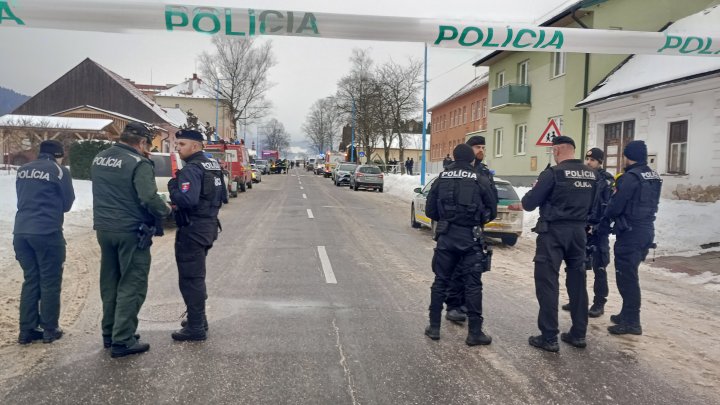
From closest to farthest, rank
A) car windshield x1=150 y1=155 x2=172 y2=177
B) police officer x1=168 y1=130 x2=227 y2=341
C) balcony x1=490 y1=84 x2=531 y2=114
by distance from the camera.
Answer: police officer x1=168 y1=130 x2=227 y2=341, car windshield x1=150 y1=155 x2=172 y2=177, balcony x1=490 y1=84 x2=531 y2=114

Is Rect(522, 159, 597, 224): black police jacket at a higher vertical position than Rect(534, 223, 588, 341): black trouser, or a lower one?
higher

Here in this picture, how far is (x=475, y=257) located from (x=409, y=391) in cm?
162

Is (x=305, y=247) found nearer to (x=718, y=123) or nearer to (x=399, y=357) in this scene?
(x=399, y=357)

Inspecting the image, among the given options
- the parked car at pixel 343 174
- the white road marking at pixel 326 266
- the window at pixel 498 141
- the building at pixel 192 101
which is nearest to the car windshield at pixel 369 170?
the parked car at pixel 343 174

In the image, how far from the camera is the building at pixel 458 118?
1736 inches

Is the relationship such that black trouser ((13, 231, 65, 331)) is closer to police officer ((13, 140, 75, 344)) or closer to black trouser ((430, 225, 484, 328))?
police officer ((13, 140, 75, 344))

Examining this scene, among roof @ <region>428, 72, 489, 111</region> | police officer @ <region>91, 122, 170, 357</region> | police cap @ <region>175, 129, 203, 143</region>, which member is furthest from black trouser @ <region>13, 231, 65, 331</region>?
roof @ <region>428, 72, 489, 111</region>

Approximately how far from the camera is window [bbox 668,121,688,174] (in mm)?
16234

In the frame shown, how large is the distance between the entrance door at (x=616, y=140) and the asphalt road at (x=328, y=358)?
13.9 m

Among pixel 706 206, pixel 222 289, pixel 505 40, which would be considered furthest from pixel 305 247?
pixel 706 206

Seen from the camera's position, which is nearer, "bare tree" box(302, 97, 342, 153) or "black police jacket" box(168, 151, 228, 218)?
"black police jacket" box(168, 151, 228, 218)

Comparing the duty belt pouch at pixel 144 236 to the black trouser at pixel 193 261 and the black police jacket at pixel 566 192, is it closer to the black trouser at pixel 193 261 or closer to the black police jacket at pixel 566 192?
the black trouser at pixel 193 261

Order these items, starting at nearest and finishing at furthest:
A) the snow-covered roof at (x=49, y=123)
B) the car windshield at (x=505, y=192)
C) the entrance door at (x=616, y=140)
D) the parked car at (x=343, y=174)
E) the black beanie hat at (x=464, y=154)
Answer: the black beanie hat at (x=464, y=154) → the car windshield at (x=505, y=192) → the entrance door at (x=616, y=140) → the snow-covered roof at (x=49, y=123) → the parked car at (x=343, y=174)

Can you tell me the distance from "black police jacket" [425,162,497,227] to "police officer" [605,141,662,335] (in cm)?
161
